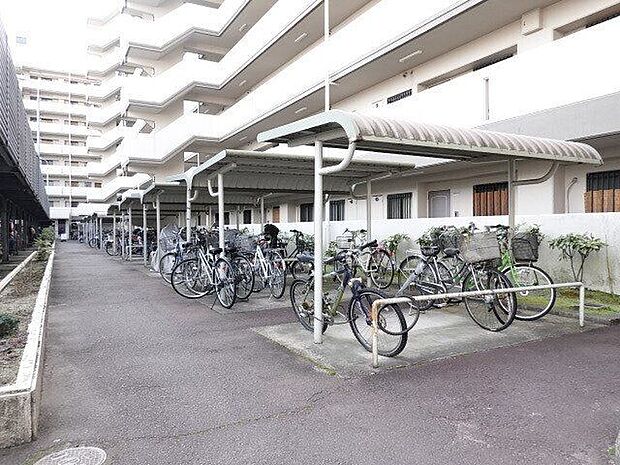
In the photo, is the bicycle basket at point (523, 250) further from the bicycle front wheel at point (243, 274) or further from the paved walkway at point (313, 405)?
the bicycle front wheel at point (243, 274)

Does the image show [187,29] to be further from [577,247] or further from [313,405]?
[313,405]

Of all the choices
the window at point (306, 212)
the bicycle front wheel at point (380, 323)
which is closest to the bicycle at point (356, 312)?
the bicycle front wheel at point (380, 323)

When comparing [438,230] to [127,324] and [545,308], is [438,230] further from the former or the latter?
[127,324]

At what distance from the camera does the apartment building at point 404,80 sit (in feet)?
29.8

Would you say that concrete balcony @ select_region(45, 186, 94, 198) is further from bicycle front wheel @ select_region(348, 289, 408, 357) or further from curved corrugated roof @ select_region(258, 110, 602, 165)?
bicycle front wheel @ select_region(348, 289, 408, 357)

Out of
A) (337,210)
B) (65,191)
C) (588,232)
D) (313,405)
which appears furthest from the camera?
(65,191)

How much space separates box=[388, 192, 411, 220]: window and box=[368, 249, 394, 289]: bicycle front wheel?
5.12 metres

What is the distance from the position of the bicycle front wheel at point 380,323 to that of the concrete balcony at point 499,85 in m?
6.21

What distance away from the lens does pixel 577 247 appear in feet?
25.9

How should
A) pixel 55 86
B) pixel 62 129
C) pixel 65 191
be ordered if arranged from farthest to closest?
pixel 55 86 → pixel 62 129 → pixel 65 191

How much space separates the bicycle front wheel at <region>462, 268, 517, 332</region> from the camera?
5848mm

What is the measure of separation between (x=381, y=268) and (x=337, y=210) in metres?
9.07

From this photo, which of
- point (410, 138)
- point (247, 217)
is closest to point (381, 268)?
point (410, 138)

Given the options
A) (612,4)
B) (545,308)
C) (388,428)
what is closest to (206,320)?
(388,428)
